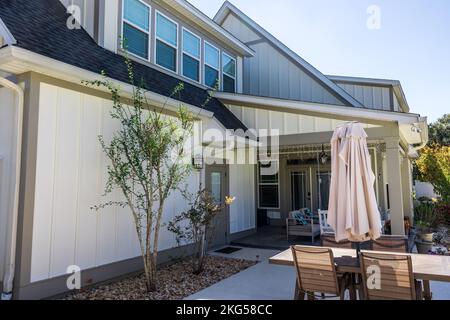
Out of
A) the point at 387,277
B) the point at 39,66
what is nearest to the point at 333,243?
the point at 387,277

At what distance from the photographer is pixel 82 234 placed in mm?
5566

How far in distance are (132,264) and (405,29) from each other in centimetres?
977

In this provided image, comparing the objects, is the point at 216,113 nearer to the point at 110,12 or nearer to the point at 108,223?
the point at 110,12

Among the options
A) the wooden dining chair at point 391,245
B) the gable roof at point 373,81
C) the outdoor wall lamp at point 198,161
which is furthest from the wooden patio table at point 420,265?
the gable roof at point 373,81

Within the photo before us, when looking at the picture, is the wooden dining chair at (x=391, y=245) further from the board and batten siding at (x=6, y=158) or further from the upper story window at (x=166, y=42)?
the upper story window at (x=166, y=42)

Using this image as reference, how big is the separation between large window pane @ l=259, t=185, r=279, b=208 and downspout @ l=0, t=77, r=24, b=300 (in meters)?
9.80

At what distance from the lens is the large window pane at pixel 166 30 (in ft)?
29.7

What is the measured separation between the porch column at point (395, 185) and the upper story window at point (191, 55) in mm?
6051

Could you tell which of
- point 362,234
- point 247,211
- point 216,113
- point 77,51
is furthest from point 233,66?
point 362,234

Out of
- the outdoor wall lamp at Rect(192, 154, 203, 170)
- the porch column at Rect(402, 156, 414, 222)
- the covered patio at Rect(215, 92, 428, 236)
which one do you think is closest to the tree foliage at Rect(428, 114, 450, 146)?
the porch column at Rect(402, 156, 414, 222)

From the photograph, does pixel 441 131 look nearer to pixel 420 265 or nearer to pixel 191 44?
pixel 191 44

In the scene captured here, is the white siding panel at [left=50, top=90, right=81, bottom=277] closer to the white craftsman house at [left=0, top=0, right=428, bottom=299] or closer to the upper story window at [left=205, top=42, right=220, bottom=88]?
the white craftsman house at [left=0, top=0, right=428, bottom=299]

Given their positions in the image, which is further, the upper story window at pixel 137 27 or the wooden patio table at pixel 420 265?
the upper story window at pixel 137 27

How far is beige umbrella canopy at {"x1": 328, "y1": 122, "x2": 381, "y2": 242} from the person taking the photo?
4250mm
